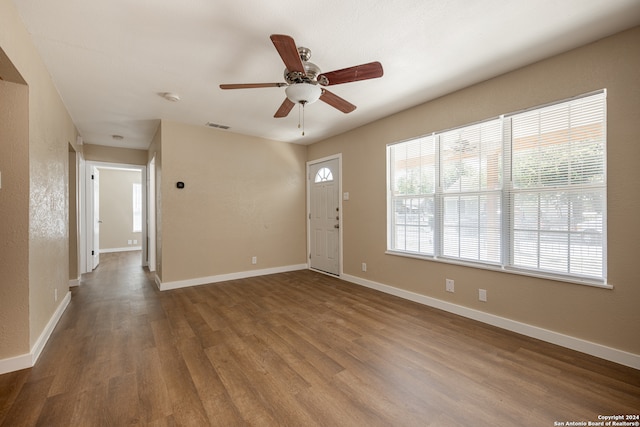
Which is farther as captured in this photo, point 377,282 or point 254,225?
point 254,225

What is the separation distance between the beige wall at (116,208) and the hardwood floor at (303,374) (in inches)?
224

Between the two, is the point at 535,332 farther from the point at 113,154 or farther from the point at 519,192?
the point at 113,154

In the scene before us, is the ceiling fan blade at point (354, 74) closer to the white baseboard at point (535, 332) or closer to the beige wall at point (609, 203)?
the beige wall at point (609, 203)

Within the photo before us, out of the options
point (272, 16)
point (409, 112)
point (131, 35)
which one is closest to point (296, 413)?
point (272, 16)

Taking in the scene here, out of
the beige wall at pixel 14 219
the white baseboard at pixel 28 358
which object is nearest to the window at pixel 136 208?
the white baseboard at pixel 28 358

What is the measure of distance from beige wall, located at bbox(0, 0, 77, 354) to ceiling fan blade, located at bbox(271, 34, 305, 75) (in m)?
1.66

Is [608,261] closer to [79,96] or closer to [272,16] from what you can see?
[272,16]

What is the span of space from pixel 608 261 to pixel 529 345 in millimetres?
929

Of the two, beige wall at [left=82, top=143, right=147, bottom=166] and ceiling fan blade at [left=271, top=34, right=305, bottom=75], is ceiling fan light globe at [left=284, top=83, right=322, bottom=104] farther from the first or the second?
beige wall at [left=82, top=143, right=147, bottom=166]

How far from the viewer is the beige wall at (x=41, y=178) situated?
74.4 inches

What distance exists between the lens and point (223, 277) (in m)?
4.56

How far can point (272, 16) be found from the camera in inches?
74.2

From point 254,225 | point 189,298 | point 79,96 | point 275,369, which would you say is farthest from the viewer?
point 254,225

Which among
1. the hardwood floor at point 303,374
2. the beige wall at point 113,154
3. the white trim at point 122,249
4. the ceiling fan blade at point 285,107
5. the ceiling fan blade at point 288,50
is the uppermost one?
the beige wall at point 113,154
